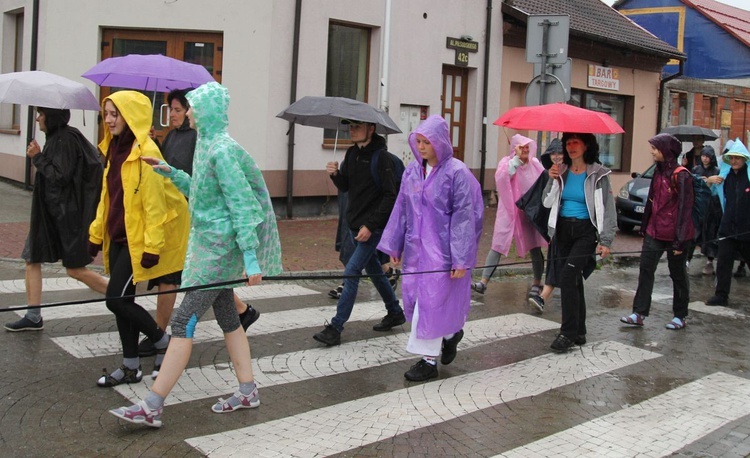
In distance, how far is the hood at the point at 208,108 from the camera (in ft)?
15.5

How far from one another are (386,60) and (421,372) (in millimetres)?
9679

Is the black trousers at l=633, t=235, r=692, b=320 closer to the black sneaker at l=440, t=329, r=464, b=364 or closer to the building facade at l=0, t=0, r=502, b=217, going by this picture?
the black sneaker at l=440, t=329, r=464, b=364

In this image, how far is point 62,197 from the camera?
20.5 feet

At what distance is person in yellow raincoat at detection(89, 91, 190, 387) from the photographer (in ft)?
17.1

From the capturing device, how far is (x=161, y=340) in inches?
226

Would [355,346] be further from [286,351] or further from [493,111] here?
[493,111]

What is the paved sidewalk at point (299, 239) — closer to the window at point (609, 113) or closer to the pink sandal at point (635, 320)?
the pink sandal at point (635, 320)

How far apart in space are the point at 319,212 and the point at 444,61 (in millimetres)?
4119

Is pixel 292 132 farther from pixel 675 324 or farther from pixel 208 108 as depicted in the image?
pixel 208 108

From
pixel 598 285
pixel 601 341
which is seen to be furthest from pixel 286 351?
pixel 598 285

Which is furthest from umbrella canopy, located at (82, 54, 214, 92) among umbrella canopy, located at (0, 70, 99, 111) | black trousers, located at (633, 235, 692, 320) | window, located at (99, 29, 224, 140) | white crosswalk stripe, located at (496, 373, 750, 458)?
window, located at (99, 29, 224, 140)

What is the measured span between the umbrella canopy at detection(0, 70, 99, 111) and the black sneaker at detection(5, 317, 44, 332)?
1.66 metres

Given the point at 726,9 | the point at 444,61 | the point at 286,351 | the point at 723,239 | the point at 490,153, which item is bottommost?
the point at 286,351

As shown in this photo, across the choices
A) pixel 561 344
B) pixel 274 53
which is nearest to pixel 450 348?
pixel 561 344
